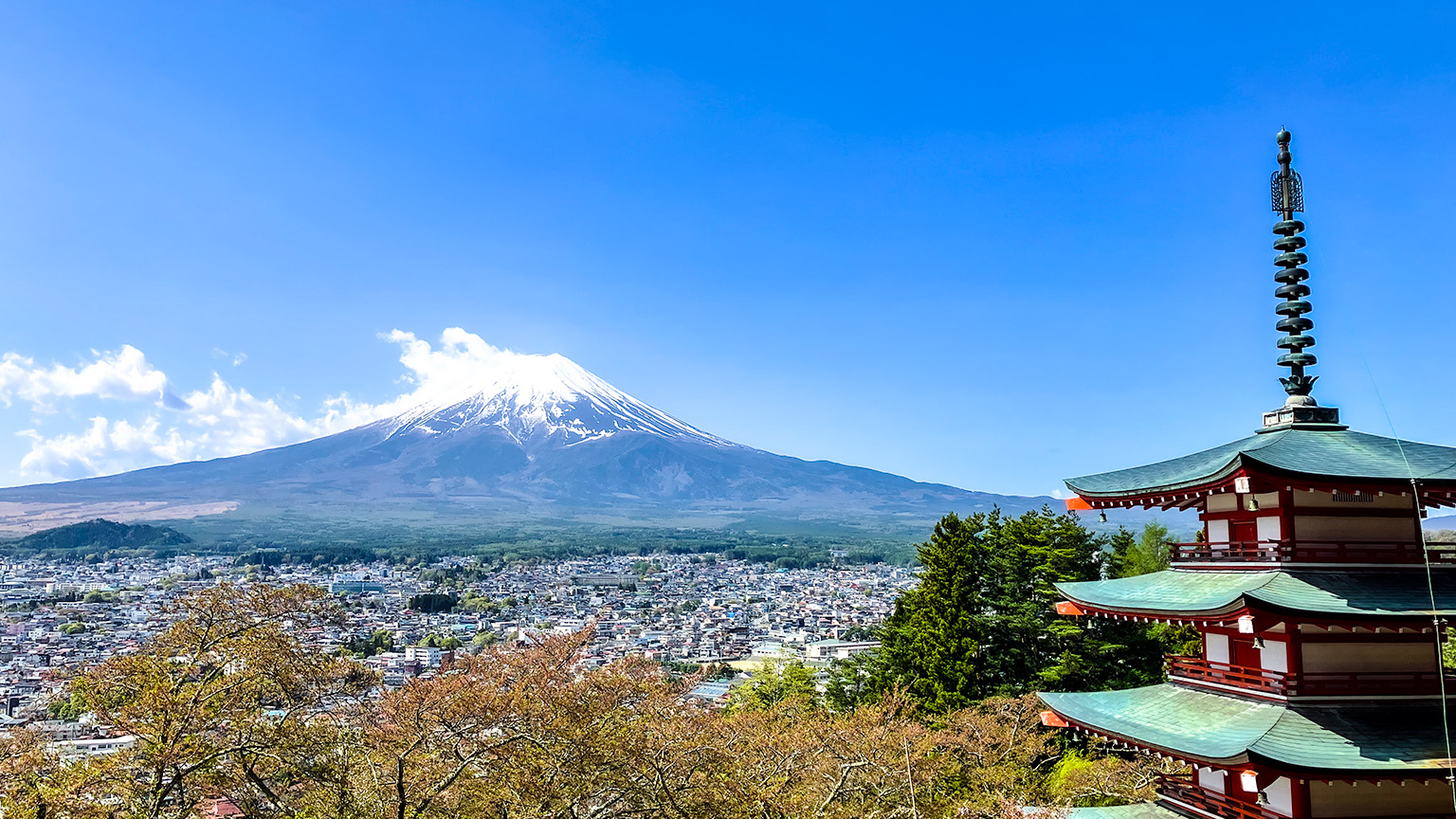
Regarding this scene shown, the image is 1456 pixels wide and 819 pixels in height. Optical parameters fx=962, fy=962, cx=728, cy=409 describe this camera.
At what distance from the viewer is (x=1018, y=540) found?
24.8 m

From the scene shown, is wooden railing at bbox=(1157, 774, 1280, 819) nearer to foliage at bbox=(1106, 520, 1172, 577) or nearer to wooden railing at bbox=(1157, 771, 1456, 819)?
wooden railing at bbox=(1157, 771, 1456, 819)

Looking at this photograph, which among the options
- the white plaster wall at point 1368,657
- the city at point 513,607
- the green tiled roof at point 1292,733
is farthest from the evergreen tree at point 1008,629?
the white plaster wall at point 1368,657

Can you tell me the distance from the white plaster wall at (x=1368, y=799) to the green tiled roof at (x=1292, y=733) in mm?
549

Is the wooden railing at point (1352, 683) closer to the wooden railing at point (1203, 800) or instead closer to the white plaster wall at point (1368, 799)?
the white plaster wall at point (1368, 799)

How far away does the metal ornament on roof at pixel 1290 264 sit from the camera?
383 inches

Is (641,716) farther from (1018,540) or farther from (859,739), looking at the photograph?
(1018,540)

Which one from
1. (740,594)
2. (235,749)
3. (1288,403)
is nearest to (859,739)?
(1288,403)

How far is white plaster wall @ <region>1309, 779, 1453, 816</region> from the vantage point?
336 inches

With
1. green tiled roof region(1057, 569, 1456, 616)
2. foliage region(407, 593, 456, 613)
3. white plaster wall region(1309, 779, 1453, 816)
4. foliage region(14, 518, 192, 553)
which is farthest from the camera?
foliage region(14, 518, 192, 553)

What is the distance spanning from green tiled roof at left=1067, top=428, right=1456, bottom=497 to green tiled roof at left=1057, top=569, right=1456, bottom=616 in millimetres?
987

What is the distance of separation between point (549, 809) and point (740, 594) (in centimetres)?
9551

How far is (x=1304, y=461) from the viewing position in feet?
29.2

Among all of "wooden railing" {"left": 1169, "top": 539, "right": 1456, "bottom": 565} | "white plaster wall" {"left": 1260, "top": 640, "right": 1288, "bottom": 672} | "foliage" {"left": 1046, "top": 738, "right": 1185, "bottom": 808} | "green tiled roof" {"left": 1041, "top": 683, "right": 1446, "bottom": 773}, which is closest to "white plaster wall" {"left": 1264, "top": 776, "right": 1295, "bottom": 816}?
"green tiled roof" {"left": 1041, "top": 683, "right": 1446, "bottom": 773}

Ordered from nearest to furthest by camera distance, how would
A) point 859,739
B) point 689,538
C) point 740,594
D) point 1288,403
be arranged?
point 1288,403 → point 859,739 → point 740,594 → point 689,538
